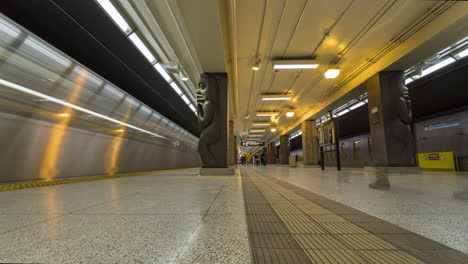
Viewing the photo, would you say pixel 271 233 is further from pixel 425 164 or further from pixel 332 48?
pixel 425 164

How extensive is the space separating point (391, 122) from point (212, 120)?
310 inches

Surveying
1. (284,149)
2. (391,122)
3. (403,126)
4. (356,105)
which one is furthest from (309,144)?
(403,126)

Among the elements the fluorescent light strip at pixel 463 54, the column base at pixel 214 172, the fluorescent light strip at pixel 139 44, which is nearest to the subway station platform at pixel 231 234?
the column base at pixel 214 172

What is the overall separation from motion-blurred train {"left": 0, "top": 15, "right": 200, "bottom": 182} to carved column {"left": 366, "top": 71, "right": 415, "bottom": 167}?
457 inches

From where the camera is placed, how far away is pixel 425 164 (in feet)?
47.1

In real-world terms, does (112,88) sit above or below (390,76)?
below

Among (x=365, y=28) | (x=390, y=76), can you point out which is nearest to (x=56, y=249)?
(x=365, y=28)

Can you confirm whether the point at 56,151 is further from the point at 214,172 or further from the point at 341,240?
the point at 341,240

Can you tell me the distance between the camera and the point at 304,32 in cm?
763

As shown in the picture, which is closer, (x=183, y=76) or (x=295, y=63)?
(x=295, y=63)

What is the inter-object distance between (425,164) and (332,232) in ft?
57.7

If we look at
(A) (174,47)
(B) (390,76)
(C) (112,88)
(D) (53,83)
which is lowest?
(D) (53,83)

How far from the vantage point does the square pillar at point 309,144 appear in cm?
1972

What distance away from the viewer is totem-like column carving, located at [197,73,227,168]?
351 inches
